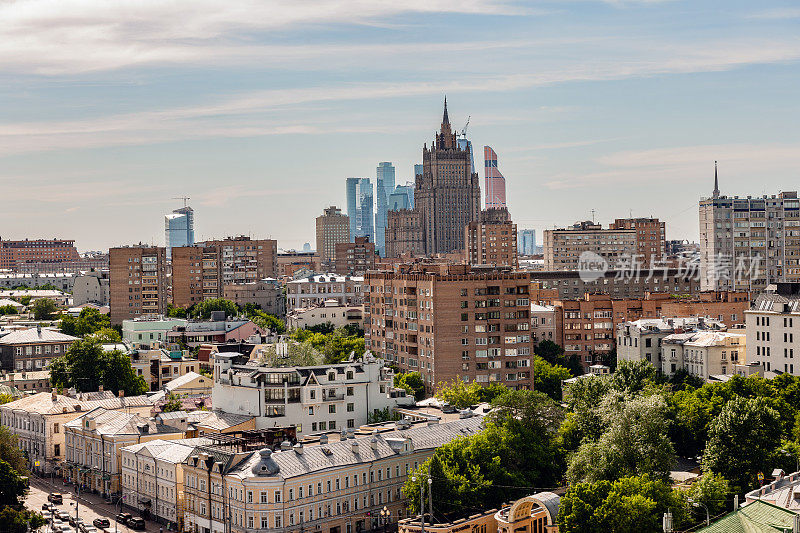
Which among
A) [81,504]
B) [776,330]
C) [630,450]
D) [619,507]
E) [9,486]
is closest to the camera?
[619,507]

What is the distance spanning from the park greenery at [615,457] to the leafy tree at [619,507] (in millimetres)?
65

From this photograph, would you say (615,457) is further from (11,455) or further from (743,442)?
(11,455)

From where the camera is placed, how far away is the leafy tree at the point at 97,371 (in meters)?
140

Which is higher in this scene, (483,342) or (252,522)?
(483,342)

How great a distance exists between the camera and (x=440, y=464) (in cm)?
8144

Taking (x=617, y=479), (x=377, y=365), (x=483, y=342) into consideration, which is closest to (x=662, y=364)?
(x=483, y=342)

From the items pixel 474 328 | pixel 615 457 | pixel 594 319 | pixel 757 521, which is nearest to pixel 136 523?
pixel 615 457

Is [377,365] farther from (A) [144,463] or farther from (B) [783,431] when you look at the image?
(B) [783,431]

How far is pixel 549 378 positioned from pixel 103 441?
6117cm

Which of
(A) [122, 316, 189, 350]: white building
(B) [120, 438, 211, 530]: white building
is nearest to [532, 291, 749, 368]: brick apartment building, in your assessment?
(A) [122, 316, 189, 350]: white building

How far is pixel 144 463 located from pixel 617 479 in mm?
41109

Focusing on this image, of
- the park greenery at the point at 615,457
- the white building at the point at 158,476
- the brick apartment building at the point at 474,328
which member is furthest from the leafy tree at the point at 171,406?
the park greenery at the point at 615,457

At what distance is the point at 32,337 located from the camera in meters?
166

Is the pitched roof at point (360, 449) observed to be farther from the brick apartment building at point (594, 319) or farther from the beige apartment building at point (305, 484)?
the brick apartment building at point (594, 319)
